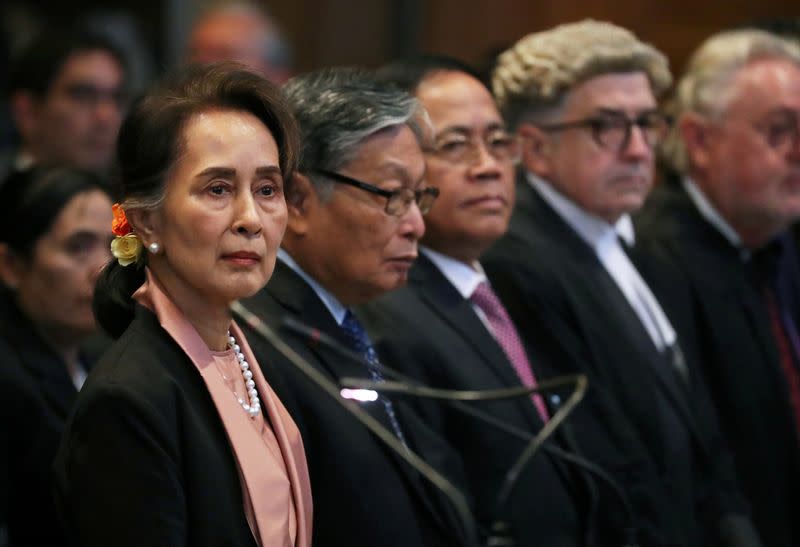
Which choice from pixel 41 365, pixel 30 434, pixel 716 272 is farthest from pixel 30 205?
pixel 716 272

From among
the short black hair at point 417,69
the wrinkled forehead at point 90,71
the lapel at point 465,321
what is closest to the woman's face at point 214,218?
the lapel at point 465,321

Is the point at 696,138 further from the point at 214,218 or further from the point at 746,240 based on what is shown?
the point at 214,218

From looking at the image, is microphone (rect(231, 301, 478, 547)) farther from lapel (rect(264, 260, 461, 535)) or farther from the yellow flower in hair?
the yellow flower in hair

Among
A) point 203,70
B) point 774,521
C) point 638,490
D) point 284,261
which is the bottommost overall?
point 774,521

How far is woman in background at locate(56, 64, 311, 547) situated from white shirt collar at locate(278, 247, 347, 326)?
1.21 ft

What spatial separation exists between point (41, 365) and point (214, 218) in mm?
1333

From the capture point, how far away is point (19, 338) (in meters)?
3.52

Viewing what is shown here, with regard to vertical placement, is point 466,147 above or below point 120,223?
below

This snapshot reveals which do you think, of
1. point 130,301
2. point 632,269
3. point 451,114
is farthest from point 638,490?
point 130,301

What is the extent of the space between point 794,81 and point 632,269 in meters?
1.01

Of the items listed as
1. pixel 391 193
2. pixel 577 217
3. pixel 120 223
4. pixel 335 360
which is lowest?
pixel 577 217

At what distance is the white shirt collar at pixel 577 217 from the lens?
12.4 feet

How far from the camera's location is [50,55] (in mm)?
5184

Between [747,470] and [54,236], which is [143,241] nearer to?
[54,236]
